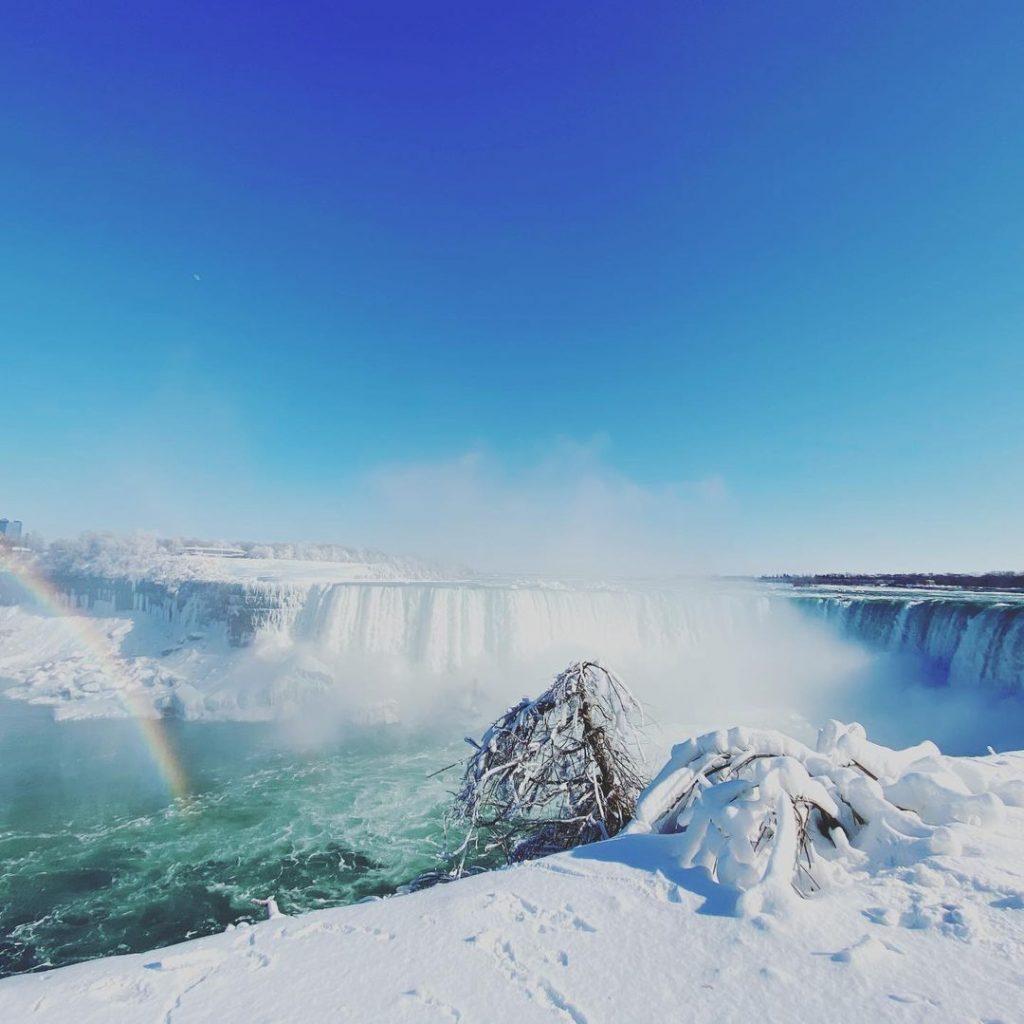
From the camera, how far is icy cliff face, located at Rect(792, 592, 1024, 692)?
19672 millimetres

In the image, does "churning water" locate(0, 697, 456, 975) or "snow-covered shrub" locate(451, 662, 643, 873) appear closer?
"snow-covered shrub" locate(451, 662, 643, 873)

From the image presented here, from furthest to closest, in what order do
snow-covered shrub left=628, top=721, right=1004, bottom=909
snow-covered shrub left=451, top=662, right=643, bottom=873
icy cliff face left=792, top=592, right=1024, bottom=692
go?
icy cliff face left=792, top=592, right=1024, bottom=692 → snow-covered shrub left=451, top=662, right=643, bottom=873 → snow-covered shrub left=628, top=721, right=1004, bottom=909

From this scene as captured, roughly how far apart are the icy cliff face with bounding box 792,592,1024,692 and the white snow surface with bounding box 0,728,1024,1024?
2335 centimetres

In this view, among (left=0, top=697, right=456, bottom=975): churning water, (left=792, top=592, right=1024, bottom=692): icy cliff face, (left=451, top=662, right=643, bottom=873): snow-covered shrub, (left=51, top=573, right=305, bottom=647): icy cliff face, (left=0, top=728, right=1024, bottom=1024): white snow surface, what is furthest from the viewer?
(left=51, top=573, right=305, bottom=647): icy cliff face

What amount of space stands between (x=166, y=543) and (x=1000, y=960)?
2714 inches

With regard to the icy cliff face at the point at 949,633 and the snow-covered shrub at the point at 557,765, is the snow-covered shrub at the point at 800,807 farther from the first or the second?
the icy cliff face at the point at 949,633

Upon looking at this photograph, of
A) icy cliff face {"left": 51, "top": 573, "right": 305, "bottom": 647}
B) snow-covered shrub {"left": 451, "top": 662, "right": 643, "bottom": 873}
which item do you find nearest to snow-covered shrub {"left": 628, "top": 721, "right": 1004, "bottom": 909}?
snow-covered shrub {"left": 451, "top": 662, "right": 643, "bottom": 873}

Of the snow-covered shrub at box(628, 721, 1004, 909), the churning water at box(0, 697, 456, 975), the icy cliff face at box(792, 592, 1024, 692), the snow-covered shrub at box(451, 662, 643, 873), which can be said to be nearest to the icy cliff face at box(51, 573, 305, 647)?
the churning water at box(0, 697, 456, 975)

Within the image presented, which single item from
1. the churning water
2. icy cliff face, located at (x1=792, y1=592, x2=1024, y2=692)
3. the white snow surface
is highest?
the white snow surface

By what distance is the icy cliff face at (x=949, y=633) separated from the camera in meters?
19.7

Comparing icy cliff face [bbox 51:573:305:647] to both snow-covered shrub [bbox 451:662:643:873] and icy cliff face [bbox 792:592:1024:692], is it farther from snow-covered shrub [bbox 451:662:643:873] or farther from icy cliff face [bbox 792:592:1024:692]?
icy cliff face [bbox 792:592:1024:692]

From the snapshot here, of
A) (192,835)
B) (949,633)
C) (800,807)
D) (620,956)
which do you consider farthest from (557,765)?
(949,633)

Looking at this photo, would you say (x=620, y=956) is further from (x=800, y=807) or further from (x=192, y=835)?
(x=192, y=835)

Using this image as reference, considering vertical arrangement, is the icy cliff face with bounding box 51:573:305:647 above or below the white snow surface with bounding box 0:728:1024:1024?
below
